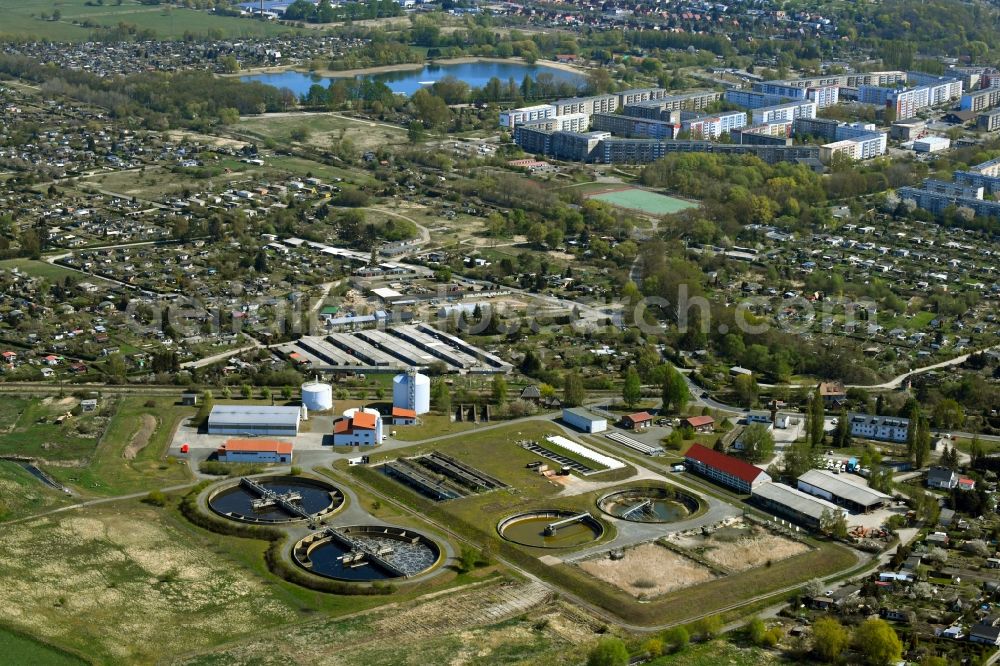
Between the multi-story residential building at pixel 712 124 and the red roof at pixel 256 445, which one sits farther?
the multi-story residential building at pixel 712 124

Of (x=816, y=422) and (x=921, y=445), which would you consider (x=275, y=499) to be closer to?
(x=816, y=422)

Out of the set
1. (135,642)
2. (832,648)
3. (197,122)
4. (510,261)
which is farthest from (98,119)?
(832,648)

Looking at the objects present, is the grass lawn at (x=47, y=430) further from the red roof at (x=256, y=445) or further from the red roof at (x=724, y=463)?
the red roof at (x=724, y=463)

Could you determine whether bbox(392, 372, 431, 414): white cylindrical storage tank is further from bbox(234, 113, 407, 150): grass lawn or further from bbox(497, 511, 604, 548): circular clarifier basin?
bbox(234, 113, 407, 150): grass lawn

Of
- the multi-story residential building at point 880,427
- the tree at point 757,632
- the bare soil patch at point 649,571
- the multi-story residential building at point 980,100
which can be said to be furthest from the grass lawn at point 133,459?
the multi-story residential building at point 980,100

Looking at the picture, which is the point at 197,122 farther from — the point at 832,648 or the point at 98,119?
the point at 832,648

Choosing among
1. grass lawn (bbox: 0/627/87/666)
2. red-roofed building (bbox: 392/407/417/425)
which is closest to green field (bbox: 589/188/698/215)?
red-roofed building (bbox: 392/407/417/425)
